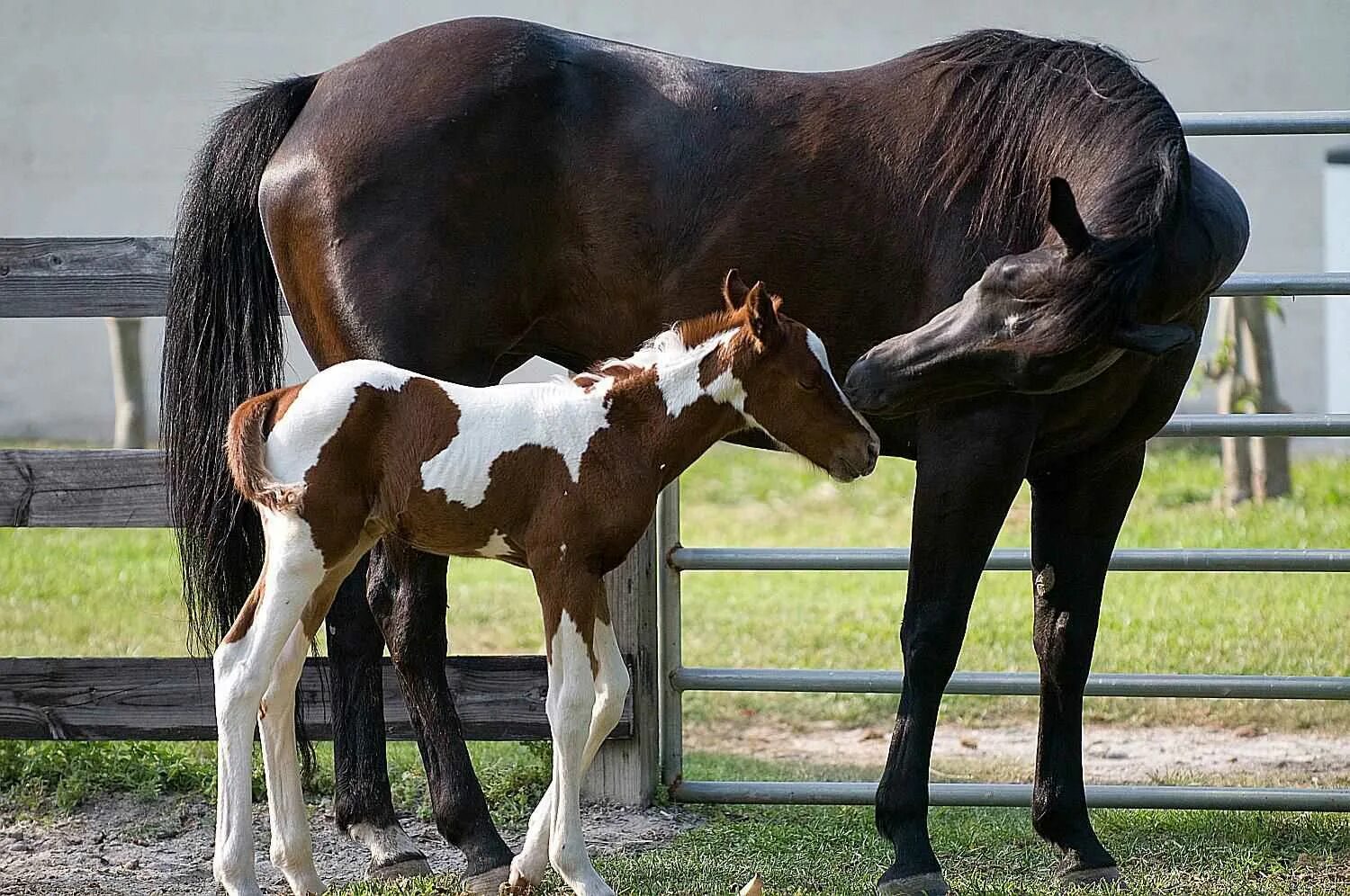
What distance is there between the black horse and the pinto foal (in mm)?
285

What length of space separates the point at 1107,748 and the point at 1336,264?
4195 millimetres

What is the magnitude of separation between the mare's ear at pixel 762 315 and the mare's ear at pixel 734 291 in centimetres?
7

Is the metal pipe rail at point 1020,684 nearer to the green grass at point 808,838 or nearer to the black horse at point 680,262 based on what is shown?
the green grass at point 808,838

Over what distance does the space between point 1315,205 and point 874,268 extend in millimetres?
8284

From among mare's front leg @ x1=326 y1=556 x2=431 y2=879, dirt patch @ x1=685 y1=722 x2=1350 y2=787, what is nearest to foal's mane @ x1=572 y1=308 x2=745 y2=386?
mare's front leg @ x1=326 y1=556 x2=431 y2=879

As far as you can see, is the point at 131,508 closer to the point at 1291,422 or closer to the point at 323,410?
the point at 323,410

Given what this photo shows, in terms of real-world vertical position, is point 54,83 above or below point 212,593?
above

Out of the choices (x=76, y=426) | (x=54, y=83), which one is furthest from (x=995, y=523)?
(x=54, y=83)

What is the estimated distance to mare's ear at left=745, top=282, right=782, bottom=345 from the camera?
2834mm

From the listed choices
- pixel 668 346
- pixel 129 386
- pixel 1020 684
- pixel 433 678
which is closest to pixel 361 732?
pixel 433 678

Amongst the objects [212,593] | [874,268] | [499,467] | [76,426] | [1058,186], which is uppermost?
[1058,186]

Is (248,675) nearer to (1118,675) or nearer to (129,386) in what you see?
(1118,675)

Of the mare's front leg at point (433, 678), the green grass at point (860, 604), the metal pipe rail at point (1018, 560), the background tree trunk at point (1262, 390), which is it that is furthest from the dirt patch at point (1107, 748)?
the background tree trunk at point (1262, 390)

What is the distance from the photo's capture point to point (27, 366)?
36.1ft
